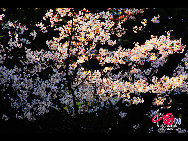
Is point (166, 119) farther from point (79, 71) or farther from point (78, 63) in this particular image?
point (78, 63)

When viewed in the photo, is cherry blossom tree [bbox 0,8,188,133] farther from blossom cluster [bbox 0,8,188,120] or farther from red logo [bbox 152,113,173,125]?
red logo [bbox 152,113,173,125]

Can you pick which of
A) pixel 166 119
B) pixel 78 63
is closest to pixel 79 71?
pixel 78 63

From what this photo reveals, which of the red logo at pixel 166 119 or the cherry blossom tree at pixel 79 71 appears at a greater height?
the cherry blossom tree at pixel 79 71

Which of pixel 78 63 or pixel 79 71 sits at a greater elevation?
pixel 78 63

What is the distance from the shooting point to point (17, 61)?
842cm

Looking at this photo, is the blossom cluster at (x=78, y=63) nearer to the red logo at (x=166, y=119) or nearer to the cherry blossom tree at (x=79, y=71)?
the cherry blossom tree at (x=79, y=71)

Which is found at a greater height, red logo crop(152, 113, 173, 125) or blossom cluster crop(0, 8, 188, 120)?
blossom cluster crop(0, 8, 188, 120)

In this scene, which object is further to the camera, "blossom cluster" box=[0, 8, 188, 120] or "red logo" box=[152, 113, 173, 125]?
"red logo" box=[152, 113, 173, 125]

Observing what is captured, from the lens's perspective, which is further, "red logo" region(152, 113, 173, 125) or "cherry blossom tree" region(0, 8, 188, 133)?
"red logo" region(152, 113, 173, 125)

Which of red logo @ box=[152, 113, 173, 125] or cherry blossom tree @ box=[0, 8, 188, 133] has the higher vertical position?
cherry blossom tree @ box=[0, 8, 188, 133]

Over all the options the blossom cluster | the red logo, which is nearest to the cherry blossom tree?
the blossom cluster

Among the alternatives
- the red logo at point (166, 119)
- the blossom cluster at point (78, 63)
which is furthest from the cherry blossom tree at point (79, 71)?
the red logo at point (166, 119)

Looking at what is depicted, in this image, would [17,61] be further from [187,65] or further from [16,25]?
[187,65]

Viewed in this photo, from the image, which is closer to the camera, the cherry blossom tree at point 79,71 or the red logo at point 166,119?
the cherry blossom tree at point 79,71
